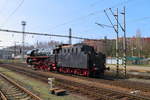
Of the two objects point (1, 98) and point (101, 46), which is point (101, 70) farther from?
point (101, 46)

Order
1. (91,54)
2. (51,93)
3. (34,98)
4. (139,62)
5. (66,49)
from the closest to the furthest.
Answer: (34,98) < (51,93) < (91,54) < (66,49) < (139,62)

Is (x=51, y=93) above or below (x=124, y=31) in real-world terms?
below

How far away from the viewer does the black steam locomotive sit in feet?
68.6

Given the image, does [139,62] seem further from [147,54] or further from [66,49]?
[66,49]

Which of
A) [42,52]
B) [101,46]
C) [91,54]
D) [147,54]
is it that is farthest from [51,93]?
[101,46]

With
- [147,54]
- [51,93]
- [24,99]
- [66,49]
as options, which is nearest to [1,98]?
[24,99]

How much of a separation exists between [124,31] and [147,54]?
2451 inches

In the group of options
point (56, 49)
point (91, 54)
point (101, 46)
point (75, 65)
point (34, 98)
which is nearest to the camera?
point (34, 98)

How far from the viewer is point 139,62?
61438 millimetres

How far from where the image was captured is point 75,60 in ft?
74.1

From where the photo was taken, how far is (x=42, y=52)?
33312mm

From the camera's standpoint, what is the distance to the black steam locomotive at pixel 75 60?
20.9m

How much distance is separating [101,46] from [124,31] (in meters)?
69.7

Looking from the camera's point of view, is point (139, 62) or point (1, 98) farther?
point (139, 62)
